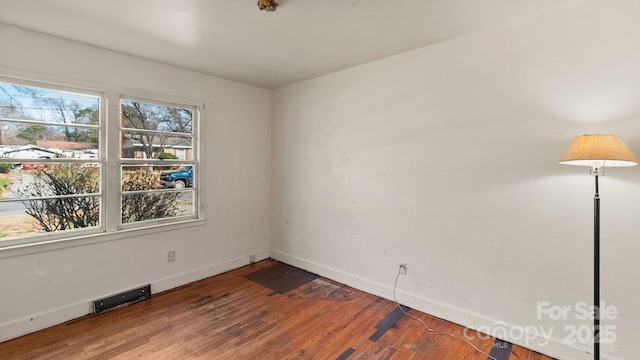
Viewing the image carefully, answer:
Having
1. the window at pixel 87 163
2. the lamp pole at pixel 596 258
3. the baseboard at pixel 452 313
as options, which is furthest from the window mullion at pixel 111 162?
the lamp pole at pixel 596 258

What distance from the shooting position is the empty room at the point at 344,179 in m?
2.01

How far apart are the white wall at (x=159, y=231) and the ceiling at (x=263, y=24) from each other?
19 centimetres

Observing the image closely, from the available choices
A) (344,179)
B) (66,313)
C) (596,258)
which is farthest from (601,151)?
(66,313)

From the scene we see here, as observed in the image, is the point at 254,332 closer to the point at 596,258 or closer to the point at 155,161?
the point at 155,161

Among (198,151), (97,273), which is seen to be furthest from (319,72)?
(97,273)

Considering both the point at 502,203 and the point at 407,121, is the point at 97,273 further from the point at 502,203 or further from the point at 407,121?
the point at 502,203

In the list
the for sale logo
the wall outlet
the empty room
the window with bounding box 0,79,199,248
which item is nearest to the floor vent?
the empty room

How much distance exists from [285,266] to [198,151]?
6.27 ft

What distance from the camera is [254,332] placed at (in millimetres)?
2455

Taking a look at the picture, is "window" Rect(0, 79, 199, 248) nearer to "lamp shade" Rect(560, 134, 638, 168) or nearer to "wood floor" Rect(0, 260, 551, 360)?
"wood floor" Rect(0, 260, 551, 360)

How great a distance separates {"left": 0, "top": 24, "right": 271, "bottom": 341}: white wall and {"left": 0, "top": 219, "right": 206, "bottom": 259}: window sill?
2cm

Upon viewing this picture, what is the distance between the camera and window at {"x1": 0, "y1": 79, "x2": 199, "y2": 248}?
A: 8.03 ft

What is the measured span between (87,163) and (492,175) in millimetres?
3708

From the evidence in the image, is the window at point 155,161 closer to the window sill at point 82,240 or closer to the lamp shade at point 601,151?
the window sill at point 82,240
